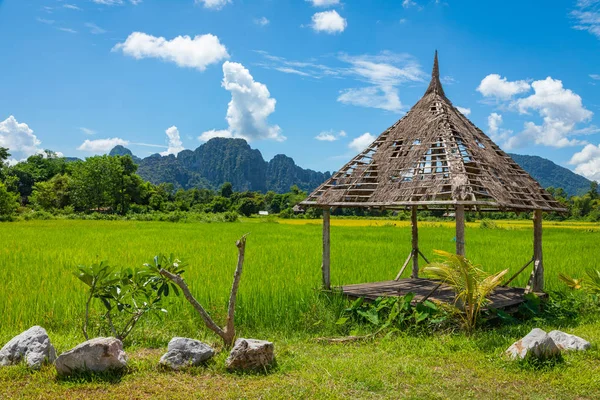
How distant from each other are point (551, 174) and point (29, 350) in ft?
518

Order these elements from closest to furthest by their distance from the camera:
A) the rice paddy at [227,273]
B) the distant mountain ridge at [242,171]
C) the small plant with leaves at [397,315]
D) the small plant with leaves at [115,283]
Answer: the small plant with leaves at [115,283] → the small plant with leaves at [397,315] → the rice paddy at [227,273] → the distant mountain ridge at [242,171]

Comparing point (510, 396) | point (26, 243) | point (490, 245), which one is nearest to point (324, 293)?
point (510, 396)

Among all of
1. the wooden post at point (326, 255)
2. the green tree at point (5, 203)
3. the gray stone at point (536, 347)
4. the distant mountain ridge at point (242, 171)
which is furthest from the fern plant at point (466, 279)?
the distant mountain ridge at point (242, 171)

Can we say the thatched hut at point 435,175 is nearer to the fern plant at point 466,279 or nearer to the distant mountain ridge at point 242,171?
the fern plant at point 466,279

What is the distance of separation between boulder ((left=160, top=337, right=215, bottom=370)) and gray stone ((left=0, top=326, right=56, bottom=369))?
1.01 m

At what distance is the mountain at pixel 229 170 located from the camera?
14325cm

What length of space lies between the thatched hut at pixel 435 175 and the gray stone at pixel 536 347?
146cm

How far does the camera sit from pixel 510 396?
153 inches

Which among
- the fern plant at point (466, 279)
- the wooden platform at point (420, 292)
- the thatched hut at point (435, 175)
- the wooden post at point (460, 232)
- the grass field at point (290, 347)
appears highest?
the thatched hut at point (435, 175)

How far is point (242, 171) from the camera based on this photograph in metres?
143

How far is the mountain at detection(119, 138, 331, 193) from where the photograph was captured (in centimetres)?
14325

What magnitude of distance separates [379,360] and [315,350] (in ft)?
2.35

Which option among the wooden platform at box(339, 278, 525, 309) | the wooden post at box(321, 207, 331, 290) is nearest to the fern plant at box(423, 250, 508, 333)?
the wooden platform at box(339, 278, 525, 309)

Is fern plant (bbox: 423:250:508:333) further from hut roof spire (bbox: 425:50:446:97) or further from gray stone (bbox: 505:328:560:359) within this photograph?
hut roof spire (bbox: 425:50:446:97)
